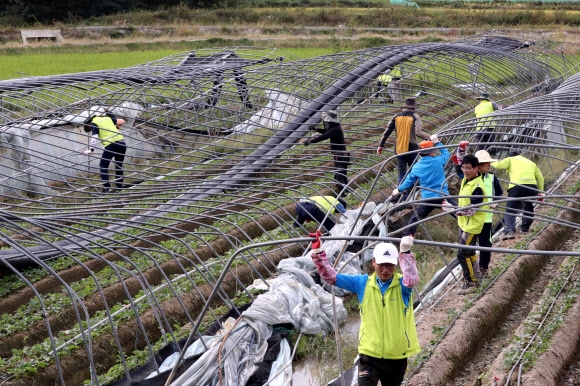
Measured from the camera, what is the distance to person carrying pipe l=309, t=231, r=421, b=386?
5.58 m

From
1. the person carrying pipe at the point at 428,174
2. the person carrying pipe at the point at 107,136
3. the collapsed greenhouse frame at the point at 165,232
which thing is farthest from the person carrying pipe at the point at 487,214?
the person carrying pipe at the point at 107,136

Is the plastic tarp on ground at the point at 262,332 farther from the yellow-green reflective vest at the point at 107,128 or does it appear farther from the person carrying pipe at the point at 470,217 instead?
the yellow-green reflective vest at the point at 107,128

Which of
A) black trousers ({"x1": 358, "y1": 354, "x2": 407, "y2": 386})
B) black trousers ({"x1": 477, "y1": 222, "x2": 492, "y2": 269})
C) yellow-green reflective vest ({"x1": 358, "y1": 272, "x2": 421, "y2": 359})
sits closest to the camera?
yellow-green reflective vest ({"x1": 358, "y1": 272, "x2": 421, "y2": 359})

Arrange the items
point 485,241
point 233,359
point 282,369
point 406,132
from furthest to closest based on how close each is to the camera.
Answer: point 406,132 < point 485,241 < point 282,369 < point 233,359

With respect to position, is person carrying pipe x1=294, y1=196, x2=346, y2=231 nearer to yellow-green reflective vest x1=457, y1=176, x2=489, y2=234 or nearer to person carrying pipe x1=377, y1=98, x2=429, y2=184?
person carrying pipe x1=377, y1=98, x2=429, y2=184

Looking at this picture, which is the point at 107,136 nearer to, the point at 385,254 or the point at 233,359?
the point at 233,359

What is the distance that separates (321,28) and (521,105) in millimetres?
24956

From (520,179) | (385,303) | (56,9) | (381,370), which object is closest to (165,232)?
(520,179)

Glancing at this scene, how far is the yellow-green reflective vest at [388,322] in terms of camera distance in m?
5.66

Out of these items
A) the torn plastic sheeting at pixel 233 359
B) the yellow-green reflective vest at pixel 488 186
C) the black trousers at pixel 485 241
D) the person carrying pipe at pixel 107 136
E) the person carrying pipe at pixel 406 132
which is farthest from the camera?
the person carrying pipe at pixel 107 136

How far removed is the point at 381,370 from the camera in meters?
5.86

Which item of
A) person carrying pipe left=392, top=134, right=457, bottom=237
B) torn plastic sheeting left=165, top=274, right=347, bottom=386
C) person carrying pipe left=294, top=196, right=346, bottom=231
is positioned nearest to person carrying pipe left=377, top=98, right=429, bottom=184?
person carrying pipe left=294, top=196, right=346, bottom=231

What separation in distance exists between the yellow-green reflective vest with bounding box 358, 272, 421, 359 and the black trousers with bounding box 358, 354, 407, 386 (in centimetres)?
8

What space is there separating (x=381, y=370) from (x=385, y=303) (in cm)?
57
